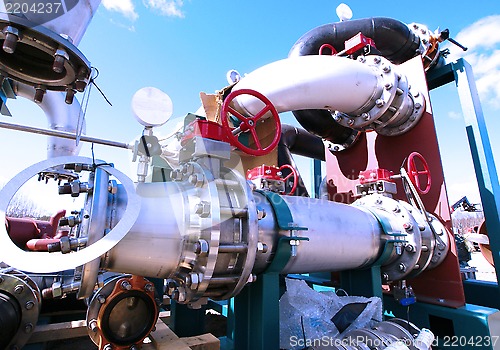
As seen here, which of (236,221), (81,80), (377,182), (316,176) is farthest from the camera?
(316,176)

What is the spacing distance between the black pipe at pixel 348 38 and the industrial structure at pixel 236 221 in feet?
0.24

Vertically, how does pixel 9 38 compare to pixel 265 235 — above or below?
above

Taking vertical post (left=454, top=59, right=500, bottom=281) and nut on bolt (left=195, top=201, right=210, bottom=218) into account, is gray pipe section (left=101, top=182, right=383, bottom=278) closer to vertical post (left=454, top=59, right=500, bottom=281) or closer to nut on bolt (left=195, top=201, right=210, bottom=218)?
nut on bolt (left=195, top=201, right=210, bottom=218)

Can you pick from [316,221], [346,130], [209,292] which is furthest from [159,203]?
[346,130]

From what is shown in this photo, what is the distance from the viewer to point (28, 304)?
42.1 inches

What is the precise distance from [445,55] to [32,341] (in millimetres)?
2853

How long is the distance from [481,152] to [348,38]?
110 centimetres

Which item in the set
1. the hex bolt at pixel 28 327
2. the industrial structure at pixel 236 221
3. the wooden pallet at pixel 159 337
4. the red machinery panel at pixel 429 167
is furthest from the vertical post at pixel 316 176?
the hex bolt at pixel 28 327

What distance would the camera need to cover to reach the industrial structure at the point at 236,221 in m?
0.75

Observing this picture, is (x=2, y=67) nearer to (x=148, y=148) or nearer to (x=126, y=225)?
(x=148, y=148)

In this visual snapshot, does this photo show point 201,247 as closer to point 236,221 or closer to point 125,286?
point 236,221

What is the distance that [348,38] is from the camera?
2.15 metres

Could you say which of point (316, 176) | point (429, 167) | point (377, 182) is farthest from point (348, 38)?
point (316, 176)

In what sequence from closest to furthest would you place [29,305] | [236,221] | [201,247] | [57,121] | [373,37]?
[201,247]
[236,221]
[29,305]
[57,121]
[373,37]
